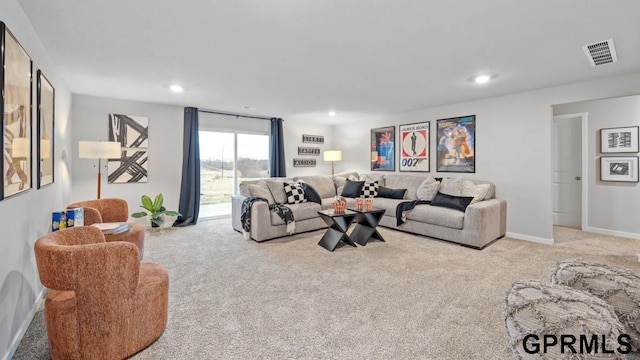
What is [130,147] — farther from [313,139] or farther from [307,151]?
[313,139]

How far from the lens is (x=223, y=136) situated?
5.86 m

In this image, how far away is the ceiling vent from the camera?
255 centimetres

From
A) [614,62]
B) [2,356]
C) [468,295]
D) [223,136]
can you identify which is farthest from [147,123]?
[614,62]

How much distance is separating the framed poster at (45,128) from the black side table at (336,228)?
2.94m

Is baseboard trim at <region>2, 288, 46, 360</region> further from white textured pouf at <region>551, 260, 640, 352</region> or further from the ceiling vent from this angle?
the ceiling vent

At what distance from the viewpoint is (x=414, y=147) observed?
18.5 ft

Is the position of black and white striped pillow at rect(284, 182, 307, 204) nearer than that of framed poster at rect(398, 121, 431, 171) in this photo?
Yes

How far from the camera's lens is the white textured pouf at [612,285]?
4.62 ft

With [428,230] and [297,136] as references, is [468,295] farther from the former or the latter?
[297,136]

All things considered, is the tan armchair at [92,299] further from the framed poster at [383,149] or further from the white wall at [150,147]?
the framed poster at [383,149]

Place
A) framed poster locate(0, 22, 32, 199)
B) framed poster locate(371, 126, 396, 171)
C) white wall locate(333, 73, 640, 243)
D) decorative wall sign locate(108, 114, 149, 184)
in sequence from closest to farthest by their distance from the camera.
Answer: framed poster locate(0, 22, 32, 199), white wall locate(333, 73, 640, 243), decorative wall sign locate(108, 114, 149, 184), framed poster locate(371, 126, 396, 171)

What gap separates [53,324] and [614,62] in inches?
207

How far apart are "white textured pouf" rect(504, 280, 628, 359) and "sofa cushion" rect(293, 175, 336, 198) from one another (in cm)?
432

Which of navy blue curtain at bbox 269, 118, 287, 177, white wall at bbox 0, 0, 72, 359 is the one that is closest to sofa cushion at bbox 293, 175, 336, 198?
navy blue curtain at bbox 269, 118, 287, 177
